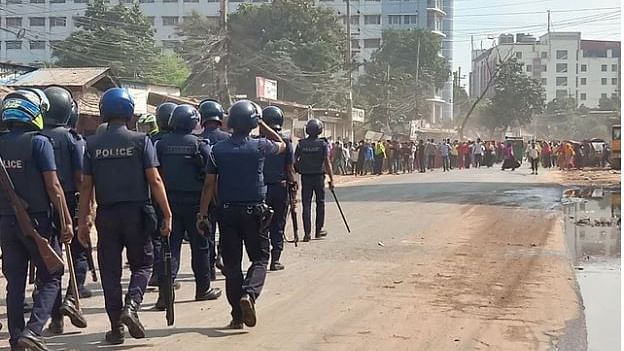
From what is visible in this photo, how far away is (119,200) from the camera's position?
20.6 ft

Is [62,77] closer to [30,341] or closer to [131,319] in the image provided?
[131,319]

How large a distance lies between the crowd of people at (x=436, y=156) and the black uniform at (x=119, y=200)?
28458 millimetres

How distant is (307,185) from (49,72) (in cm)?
1371

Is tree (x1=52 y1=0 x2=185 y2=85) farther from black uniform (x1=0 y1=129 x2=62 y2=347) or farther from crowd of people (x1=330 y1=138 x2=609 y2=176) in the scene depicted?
black uniform (x1=0 y1=129 x2=62 y2=347)

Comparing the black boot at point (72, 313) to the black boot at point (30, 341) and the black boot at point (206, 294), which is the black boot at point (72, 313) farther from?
the black boot at point (206, 294)

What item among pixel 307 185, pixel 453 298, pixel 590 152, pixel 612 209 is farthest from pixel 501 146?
pixel 453 298

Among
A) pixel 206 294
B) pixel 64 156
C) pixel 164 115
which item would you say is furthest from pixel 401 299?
pixel 64 156

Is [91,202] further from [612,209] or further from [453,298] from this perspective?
[612,209]

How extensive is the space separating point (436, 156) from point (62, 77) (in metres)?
25.1

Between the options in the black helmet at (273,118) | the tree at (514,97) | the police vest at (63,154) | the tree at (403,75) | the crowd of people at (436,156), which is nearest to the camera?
the police vest at (63,154)

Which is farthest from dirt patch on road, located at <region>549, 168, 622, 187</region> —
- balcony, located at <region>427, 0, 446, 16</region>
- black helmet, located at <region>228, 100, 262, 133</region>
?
balcony, located at <region>427, 0, 446, 16</region>

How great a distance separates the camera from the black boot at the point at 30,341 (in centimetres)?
591

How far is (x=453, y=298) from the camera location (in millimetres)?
8500

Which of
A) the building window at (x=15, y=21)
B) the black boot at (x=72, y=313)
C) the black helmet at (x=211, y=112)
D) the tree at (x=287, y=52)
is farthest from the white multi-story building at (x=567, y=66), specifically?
the black boot at (x=72, y=313)
